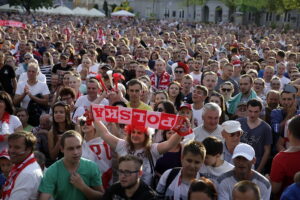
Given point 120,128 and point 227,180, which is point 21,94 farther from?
point 227,180

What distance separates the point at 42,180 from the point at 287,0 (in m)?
49.7

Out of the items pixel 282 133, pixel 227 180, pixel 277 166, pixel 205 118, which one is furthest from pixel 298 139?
pixel 282 133

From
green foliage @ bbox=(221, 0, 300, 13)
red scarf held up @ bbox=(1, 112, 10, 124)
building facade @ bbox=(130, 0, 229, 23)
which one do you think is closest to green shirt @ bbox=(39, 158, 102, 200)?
red scarf held up @ bbox=(1, 112, 10, 124)

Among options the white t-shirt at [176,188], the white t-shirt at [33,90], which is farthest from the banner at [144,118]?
the white t-shirt at [33,90]

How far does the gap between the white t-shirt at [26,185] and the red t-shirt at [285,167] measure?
2387 millimetres

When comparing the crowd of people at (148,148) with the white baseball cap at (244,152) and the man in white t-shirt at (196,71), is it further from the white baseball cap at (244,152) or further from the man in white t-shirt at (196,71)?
the man in white t-shirt at (196,71)

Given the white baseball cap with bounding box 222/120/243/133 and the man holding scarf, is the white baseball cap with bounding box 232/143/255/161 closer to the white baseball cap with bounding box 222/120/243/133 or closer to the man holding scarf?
the white baseball cap with bounding box 222/120/243/133

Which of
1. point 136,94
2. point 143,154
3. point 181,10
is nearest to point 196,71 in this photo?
point 136,94

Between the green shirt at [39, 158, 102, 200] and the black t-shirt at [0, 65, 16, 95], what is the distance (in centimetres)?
578

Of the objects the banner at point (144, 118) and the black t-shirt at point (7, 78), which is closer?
the banner at point (144, 118)

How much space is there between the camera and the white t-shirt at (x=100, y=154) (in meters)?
5.66

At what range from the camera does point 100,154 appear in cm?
569

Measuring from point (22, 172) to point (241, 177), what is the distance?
2.13m

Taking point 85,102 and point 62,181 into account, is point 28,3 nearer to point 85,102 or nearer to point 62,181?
point 85,102
